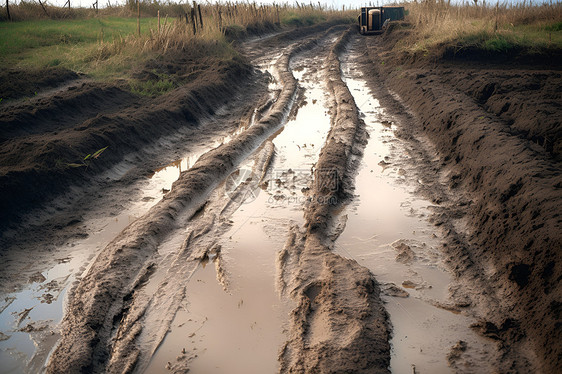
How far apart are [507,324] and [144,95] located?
778 cm

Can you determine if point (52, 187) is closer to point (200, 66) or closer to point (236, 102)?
point (236, 102)

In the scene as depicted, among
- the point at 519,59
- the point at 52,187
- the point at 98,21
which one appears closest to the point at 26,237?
the point at 52,187

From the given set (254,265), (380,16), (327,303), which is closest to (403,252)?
(327,303)

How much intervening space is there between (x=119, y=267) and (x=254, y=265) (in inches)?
44.4

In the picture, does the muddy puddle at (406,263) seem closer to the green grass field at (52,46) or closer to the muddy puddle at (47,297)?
the muddy puddle at (47,297)

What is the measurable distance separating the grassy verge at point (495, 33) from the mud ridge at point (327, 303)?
26.4 ft

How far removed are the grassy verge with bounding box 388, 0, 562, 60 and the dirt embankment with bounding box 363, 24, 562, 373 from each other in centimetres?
279

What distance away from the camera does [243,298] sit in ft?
11.3

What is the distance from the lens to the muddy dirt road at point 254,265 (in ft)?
9.48

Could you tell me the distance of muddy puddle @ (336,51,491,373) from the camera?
2914 mm

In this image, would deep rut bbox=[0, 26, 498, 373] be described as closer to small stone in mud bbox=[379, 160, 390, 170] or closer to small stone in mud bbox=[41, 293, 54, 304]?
small stone in mud bbox=[41, 293, 54, 304]

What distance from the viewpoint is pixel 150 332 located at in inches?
122

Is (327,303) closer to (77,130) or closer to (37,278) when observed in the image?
(37,278)

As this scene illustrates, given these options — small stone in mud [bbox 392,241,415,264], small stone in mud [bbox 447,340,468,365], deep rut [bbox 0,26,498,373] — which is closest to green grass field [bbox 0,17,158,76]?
deep rut [bbox 0,26,498,373]
